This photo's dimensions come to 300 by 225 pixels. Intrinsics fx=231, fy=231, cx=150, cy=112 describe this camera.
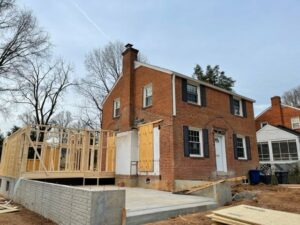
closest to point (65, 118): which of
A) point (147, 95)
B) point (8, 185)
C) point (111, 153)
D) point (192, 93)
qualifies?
point (111, 153)

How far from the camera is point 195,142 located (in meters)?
11.9

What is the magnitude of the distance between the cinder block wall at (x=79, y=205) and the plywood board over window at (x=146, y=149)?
5.49 meters

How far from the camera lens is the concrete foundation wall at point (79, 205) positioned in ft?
15.5

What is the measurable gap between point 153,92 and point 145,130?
7.07 ft

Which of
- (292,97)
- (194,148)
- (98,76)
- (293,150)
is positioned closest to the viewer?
(194,148)

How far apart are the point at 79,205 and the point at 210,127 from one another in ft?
30.3

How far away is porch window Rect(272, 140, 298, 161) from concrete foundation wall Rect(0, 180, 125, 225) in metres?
21.0

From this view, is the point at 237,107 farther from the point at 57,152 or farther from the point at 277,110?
the point at 277,110

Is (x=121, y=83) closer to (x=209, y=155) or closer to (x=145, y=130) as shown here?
(x=145, y=130)

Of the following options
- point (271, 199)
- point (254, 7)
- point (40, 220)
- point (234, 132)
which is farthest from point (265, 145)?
point (40, 220)

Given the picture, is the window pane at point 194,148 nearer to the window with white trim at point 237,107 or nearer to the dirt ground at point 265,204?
the dirt ground at point 265,204

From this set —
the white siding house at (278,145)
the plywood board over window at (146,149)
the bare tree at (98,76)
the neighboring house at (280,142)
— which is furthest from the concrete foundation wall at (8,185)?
the white siding house at (278,145)

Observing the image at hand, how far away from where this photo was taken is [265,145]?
22812 millimetres

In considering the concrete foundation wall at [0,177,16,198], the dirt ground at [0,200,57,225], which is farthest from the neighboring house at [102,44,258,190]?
the dirt ground at [0,200,57,225]
